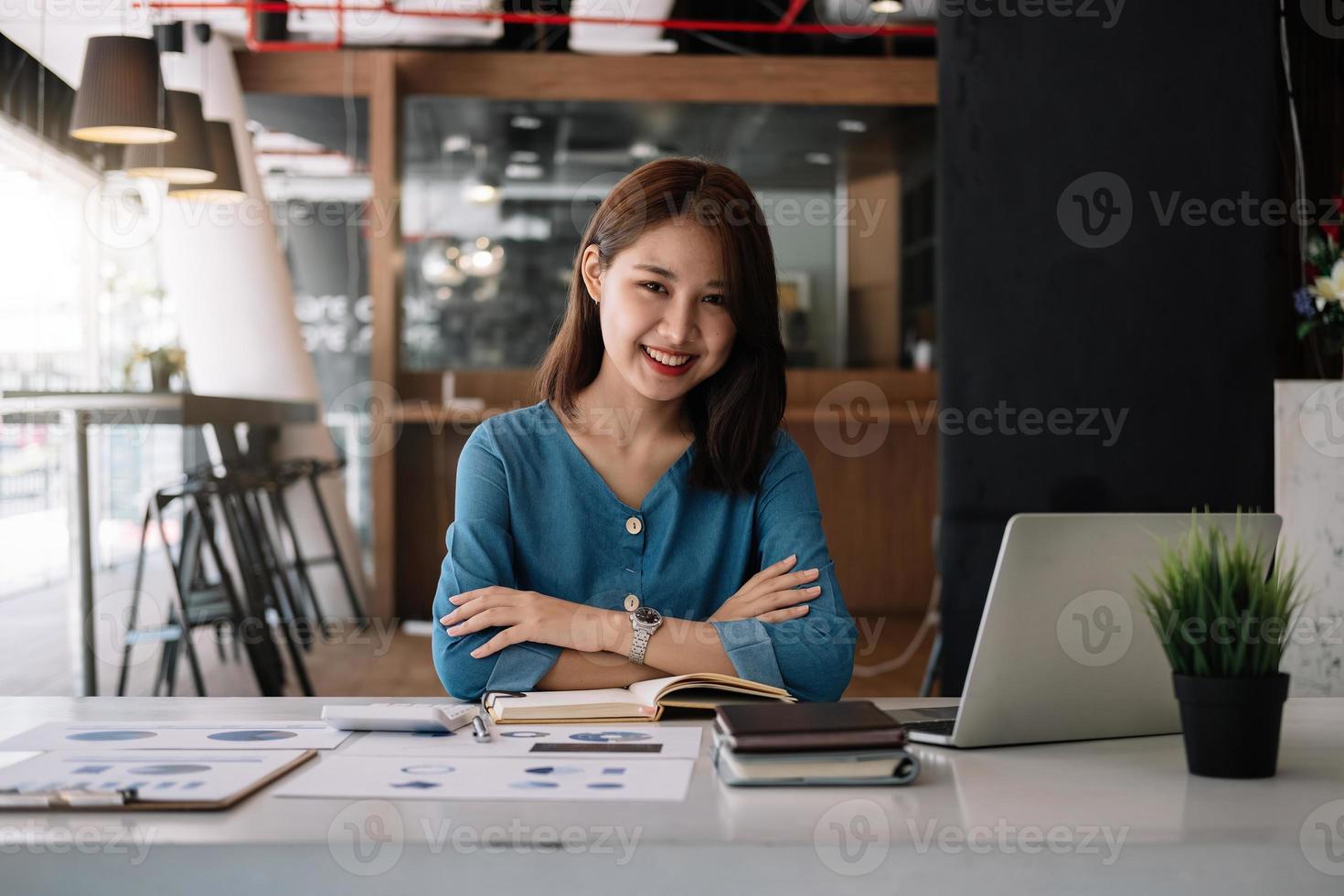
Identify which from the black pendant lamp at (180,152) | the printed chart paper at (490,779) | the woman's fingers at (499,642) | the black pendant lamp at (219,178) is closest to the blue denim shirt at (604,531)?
the woman's fingers at (499,642)

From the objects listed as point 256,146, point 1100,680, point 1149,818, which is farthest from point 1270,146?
point 256,146

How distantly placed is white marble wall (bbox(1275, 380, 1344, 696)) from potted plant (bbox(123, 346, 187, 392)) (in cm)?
350

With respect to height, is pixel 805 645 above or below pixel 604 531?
below

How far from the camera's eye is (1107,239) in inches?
86.2

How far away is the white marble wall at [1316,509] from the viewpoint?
257 cm

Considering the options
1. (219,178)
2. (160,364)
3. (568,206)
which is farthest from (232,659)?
(568,206)

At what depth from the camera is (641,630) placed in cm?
149

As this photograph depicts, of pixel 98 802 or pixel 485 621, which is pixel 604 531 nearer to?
pixel 485 621

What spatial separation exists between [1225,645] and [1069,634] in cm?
15

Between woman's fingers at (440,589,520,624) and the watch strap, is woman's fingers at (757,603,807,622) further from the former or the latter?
woman's fingers at (440,589,520,624)

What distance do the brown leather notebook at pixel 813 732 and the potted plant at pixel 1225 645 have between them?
25 centimetres

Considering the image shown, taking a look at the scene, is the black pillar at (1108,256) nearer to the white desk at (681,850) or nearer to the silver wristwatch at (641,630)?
the silver wristwatch at (641,630)

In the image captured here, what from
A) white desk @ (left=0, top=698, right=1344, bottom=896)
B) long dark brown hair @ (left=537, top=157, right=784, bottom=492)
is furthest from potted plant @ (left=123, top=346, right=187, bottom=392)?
white desk @ (left=0, top=698, right=1344, bottom=896)

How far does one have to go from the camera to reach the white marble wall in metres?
2.57
